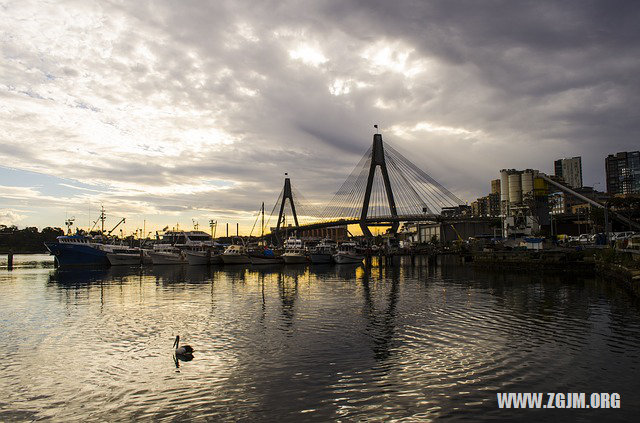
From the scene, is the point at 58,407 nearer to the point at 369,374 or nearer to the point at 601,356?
the point at 369,374

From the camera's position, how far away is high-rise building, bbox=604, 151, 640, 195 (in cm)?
18704

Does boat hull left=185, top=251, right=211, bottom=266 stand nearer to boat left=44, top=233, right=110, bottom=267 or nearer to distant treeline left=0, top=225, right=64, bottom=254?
boat left=44, top=233, right=110, bottom=267

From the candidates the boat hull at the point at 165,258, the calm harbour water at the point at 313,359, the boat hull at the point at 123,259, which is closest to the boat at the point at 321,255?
the boat hull at the point at 165,258

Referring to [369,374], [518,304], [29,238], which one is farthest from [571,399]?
[29,238]

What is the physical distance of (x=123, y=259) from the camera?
74.4 meters

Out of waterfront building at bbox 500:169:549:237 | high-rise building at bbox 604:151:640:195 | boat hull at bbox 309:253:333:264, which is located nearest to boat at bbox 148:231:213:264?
boat hull at bbox 309:253:333:264

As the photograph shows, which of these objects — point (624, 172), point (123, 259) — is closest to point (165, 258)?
point (123, 259)

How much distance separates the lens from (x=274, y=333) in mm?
18031

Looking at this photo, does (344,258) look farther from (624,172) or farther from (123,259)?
(624,172)

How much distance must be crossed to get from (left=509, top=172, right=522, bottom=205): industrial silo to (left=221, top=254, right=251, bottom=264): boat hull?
5290cm

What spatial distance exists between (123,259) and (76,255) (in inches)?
297

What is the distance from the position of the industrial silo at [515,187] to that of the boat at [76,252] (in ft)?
253

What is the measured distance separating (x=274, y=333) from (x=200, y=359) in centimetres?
441

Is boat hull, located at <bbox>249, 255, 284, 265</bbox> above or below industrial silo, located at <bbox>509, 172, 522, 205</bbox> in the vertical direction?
below
